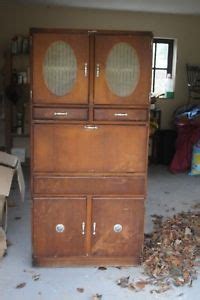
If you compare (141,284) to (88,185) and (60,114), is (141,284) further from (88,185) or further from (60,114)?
(60,114)

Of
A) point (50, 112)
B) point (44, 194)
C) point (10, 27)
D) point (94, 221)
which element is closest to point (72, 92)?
point (50, 112)

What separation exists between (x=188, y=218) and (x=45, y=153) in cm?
189

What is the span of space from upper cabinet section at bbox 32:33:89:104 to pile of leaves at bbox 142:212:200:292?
1272 mm

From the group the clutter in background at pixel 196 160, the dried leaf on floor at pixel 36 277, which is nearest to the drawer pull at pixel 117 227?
the dried leaf on floor at pixel 36 277

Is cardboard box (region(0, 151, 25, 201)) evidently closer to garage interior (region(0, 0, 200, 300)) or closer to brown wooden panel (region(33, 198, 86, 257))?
brown wooden panel (region(33, 198, 86, 257))

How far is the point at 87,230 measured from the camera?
9.37 feet

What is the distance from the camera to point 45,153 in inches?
107

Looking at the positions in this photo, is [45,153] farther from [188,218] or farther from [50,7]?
[50,7]

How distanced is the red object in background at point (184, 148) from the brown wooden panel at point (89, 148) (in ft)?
10.8

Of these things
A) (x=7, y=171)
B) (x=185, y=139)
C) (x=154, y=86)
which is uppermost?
(x=154, y=86)

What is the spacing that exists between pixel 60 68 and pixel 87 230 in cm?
113

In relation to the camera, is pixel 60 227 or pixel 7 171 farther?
pixel 7 171

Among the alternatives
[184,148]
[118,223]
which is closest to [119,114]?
[118,223]

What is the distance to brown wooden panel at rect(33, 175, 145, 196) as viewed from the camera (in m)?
2.76
